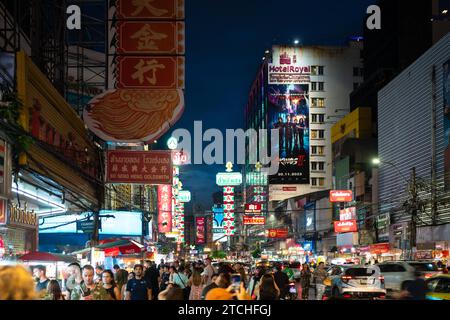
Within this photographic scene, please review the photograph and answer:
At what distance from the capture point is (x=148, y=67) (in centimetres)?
2236

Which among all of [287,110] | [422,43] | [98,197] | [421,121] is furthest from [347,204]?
[98,197]

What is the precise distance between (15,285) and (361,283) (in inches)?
819

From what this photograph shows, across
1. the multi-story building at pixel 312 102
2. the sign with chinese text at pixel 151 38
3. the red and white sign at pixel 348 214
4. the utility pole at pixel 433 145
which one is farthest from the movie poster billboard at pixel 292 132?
the sign with chinese text at pixel 151 38

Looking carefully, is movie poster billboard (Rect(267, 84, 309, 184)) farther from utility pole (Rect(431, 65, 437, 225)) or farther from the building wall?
utility pole (Rect(431, 65, 437, 225))

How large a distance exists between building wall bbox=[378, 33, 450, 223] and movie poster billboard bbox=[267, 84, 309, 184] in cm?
5353

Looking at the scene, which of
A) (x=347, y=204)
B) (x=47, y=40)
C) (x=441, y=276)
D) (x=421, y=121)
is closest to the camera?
(x=441, y=276)

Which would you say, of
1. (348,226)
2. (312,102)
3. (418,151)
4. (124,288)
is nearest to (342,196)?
(348,226)

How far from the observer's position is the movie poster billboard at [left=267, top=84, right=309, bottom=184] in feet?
389

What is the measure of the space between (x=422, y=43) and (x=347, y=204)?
19212mm

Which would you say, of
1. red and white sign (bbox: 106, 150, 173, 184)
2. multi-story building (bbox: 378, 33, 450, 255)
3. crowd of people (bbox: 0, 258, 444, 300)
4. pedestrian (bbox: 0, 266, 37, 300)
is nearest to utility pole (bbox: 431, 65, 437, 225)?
multi-story building (bbox: 378, 33, 450, 255)

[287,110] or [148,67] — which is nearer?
[148,67]

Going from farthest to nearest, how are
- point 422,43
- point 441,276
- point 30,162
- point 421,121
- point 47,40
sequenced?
point 422,43
point 421,121
point 47,40
point 441,276
point 30,162

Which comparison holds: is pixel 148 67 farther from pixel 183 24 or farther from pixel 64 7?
pixel 64 7

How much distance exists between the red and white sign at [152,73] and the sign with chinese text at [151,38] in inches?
11.2
